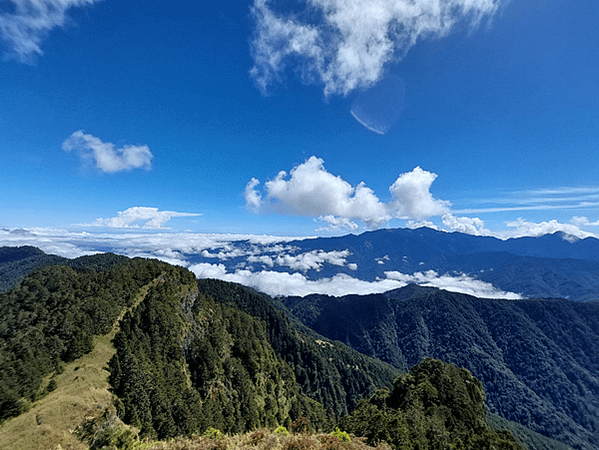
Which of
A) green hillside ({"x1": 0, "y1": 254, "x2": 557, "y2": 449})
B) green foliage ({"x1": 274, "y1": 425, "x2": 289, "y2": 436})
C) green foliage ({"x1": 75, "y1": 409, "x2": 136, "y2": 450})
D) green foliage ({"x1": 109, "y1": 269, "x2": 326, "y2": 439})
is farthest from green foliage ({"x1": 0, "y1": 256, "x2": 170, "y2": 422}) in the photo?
green foliage ({"x1": 274, "y1": 425, "x2": 289, "y2": 436})

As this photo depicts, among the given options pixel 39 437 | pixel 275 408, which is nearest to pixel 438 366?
pixel 275 408

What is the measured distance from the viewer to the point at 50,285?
113 metres

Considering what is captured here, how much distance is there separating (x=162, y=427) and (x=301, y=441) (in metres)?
66.3

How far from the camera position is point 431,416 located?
67500mm

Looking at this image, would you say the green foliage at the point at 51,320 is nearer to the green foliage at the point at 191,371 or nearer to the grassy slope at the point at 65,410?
the grassy slope at the point at 65,410

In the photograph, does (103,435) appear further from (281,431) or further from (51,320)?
(51,320)

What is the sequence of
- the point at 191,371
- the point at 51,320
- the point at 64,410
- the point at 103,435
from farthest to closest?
the point at 191,371 → the point at 51,320 → the point at 64,410 → the point at 103,435

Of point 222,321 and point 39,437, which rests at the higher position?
point 39,437

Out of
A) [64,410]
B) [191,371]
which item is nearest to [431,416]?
[64,410]

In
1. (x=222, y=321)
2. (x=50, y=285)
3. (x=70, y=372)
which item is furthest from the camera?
(x=222, y=321)

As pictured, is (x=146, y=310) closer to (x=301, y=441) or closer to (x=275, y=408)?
(x=275, y=408)

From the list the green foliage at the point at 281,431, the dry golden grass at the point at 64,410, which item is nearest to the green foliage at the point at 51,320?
the dry golden grass at the point at 64,410

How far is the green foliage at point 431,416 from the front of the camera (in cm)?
4694

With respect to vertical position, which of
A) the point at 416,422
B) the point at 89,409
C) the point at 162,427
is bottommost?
the point at 162,427
